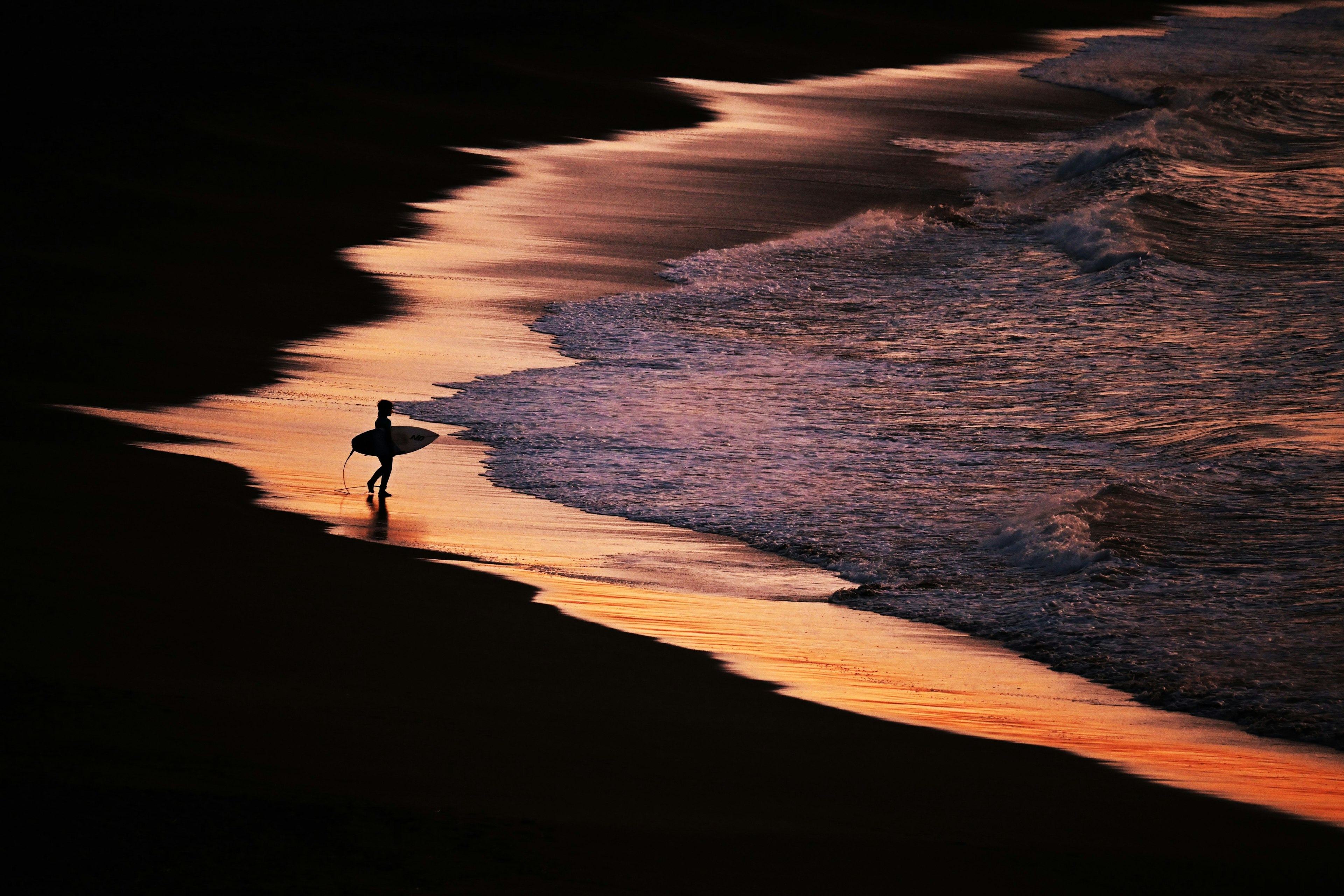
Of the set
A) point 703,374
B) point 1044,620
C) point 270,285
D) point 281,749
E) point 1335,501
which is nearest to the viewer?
point 281,749

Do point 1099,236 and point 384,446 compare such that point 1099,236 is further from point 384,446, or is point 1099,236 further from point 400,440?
point 384,446

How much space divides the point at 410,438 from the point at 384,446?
0.31 meters

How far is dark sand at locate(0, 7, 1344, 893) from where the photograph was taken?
14.7ft

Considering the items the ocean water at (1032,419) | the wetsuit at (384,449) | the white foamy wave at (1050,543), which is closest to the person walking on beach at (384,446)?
the wetsuit at (384,449)

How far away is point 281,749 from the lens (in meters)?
5.17

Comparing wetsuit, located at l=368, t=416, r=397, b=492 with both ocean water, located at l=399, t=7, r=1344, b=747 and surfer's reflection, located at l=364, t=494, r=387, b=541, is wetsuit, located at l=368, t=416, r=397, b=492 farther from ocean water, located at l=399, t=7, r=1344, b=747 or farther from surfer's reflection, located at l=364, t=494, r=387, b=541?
ocean water, located at l=399, t=7, r=1344, b=747

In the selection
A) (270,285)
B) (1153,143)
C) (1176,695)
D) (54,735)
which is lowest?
(1176,695)

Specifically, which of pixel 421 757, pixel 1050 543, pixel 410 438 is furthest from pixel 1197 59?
pixel 421 757

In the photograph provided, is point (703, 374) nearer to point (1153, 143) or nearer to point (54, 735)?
point (54, 735)

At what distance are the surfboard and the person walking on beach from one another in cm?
2

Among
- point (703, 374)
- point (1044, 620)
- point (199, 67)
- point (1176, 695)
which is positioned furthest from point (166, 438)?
point (199, 67)

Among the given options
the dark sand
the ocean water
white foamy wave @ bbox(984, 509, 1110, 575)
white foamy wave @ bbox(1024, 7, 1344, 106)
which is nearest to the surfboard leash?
the dark sand

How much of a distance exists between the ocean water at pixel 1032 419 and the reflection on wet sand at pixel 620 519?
317 mm

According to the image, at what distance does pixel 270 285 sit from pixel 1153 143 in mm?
13194
